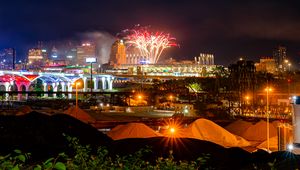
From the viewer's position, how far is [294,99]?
930 centimetres

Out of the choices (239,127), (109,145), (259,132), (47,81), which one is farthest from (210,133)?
(47,81)

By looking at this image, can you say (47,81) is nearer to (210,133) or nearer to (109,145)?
(210,133)

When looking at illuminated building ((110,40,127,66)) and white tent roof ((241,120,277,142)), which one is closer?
white tent roof ((241,120,277,142))

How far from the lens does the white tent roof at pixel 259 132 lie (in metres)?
16.9

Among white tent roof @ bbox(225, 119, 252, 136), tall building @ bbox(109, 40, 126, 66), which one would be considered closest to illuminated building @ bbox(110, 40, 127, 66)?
tall building @ bbox(109, 40, 126, 66)

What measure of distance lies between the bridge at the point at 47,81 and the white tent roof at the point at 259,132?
63749 mm

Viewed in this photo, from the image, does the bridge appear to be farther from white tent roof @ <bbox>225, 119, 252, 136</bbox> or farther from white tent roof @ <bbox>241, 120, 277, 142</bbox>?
white tent roof @ <bbox>241, 120, 277, 142</bbox>

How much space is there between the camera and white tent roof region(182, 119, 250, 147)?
15.2 m

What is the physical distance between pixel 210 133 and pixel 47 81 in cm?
9215

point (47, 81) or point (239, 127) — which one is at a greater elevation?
point (47, 81)

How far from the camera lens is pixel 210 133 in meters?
15.5

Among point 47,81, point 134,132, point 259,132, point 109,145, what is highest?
point 47,81

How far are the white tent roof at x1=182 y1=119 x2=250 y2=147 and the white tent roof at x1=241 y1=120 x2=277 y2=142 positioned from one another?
5.48 ft

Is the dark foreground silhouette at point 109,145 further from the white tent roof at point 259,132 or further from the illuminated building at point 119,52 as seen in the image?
the illuminated building at point 119,52
